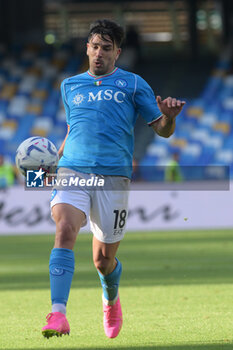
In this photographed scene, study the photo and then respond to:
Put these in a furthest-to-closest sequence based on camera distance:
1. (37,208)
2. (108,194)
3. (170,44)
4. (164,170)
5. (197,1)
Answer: (170,44)
(197,1)
(164,170)
(37,208)
(108,194)

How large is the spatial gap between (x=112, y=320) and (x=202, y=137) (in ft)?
61.3

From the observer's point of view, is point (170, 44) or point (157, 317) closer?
point (157, 317)

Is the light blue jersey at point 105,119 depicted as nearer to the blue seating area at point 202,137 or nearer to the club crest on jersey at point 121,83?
the club crest on jersey at point 121,83

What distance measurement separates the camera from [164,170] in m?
21.2

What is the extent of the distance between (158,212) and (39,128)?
8.85 meters

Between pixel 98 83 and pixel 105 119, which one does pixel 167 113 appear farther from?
pixel 98 83

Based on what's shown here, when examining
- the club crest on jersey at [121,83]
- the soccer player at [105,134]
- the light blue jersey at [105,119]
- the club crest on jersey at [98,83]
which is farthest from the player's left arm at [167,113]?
the club crest on jersey at [98,83]

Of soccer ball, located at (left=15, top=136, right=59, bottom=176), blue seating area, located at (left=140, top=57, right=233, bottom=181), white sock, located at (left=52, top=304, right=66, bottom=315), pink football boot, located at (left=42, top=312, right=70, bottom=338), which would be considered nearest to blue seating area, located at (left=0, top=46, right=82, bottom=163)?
blue seating area, located at (left=140, top=57, right=233, bottom=181)

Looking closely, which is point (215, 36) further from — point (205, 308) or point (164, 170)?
point (205, 308)

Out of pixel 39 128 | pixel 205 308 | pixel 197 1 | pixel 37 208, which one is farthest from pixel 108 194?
pixel 197 1

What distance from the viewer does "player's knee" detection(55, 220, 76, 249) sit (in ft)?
17.6

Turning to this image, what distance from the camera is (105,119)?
18.9 ft

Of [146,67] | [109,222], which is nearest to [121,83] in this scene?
[109,222]

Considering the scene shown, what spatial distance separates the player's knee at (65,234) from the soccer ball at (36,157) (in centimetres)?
77
